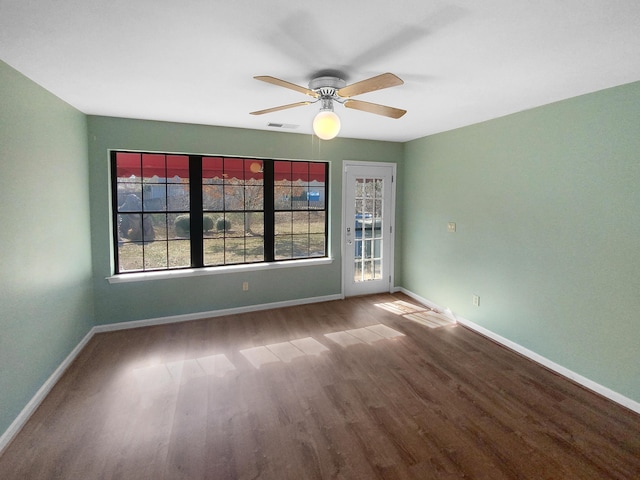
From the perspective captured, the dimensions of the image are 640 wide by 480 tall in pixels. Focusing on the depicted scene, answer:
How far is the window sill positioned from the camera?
→ 3740 mm

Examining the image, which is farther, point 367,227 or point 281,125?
point 367,227

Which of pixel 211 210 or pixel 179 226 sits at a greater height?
pixel 211 210

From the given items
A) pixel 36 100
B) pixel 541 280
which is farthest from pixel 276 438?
pixel 36 100

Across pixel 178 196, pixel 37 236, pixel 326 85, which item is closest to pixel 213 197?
pixel 178 196

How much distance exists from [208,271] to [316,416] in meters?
2.40

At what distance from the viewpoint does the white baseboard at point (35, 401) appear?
205 cm

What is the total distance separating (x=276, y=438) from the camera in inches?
83.2

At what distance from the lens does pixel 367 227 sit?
4988mm

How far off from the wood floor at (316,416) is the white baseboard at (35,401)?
0.17 ft

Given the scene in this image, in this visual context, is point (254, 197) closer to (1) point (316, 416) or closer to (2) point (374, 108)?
(2) point (374, 108)

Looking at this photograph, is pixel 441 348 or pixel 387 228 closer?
pixel 441 348

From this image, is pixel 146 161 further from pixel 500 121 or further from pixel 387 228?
pixel 500 121

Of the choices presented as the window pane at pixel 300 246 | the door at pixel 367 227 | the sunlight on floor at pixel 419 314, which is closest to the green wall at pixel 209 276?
the door at pixel 367 227

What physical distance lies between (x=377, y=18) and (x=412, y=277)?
401cm
